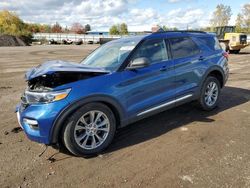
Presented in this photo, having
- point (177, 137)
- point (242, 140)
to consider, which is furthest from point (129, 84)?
point (242, 140)

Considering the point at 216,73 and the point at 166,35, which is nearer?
the point at 166,35

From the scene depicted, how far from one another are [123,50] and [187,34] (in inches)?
66.2

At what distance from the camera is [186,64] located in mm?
5438

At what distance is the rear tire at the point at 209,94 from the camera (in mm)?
5918

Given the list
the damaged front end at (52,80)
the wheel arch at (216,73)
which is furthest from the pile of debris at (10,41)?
the damaged front end at (52,80)

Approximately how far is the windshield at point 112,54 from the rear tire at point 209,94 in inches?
76.4

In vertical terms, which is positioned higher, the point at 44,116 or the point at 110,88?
the point at 110,88

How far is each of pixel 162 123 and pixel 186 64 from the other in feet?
4.07

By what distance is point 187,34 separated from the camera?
5.82 metres

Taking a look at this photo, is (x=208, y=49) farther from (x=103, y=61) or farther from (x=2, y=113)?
(x=2, y=113)

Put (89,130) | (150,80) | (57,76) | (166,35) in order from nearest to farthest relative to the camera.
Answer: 1. (57,76)
2. (89,130)
3. (150,80)
4. (166,35)

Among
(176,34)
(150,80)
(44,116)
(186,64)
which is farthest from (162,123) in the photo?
(44,116)

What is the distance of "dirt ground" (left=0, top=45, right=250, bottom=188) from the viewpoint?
11.5ft

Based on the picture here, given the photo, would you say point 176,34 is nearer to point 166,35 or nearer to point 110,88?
point 166,35
